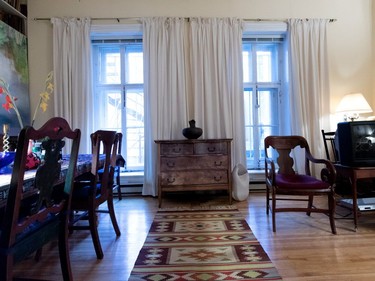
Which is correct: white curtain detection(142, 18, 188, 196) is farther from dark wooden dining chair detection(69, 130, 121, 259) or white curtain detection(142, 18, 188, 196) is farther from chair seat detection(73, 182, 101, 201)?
chair seat detection(73, 182, 101, 201)

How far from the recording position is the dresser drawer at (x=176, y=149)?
3.36 m

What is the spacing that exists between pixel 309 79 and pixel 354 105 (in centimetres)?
72

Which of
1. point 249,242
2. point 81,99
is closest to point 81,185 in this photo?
point 249,242

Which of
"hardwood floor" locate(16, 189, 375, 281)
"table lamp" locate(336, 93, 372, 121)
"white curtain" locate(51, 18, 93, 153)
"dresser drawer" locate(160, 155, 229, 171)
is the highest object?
"white curtain" locate(51, 18, 93, 153)

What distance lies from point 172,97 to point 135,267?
2591 millimetres

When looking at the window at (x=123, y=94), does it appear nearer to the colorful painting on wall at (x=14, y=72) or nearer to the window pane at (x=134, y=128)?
the window pane at (x=134, y=128)

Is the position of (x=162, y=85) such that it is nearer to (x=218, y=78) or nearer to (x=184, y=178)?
(x=218, y=78)

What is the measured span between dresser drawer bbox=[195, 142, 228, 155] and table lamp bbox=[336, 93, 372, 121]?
6.09 feet

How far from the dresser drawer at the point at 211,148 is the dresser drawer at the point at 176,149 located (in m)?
0.10

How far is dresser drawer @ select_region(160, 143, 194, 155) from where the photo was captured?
132 inches

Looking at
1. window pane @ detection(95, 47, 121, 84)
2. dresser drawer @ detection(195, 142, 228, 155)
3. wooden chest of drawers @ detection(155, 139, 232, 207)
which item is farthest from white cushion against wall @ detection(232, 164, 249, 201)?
window pane @ detection(95, 47, 121, 84)

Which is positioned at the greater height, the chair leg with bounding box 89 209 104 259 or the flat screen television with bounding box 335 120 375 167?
the flat screen television with bounding box 335 120 375 167

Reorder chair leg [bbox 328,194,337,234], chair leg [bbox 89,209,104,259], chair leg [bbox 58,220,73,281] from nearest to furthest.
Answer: chair leg [bbox 58,220,73,281] → chair leg [bbox 89,209,104,259] → chair leg [bbox 328,194,337,234]

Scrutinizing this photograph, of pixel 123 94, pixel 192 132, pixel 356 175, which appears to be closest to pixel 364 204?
pixel 356 175
